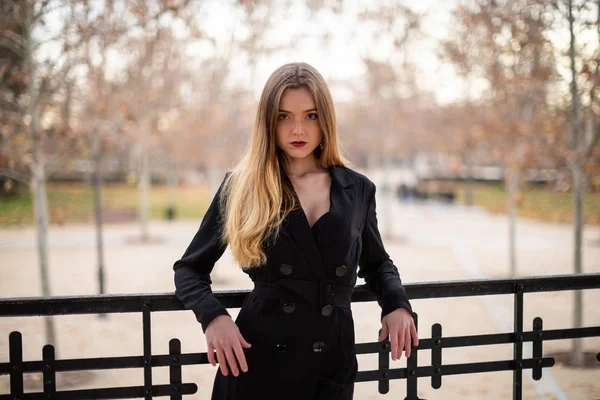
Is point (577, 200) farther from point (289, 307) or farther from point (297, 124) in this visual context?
point (289, 307)

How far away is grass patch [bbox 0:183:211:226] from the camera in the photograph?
30.7 meters

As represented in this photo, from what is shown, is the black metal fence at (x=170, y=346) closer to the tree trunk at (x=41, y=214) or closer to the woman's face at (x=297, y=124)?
the woman's face at (x=297, y=124)

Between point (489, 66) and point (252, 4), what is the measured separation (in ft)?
19.6

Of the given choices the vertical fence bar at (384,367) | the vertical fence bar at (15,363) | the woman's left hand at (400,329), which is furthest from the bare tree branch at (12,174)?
the woman's left hand at (400,329)

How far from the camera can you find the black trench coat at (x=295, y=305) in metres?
2.19

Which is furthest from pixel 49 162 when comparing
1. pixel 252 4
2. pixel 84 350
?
pixel 252 4

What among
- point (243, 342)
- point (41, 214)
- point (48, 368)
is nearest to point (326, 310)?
point (243, 342)

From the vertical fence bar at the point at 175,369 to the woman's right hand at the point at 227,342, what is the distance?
0.54 m

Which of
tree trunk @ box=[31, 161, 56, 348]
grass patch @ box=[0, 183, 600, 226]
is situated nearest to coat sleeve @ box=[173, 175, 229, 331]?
tree trunk @ box=[31, 161, 56, 348]

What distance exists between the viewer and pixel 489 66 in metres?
14.3

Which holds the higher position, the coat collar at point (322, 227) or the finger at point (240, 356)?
the coat collar at point (322, 227)

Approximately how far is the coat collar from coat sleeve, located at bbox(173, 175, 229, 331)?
306 millimetres

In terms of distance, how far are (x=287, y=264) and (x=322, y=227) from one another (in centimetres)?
20

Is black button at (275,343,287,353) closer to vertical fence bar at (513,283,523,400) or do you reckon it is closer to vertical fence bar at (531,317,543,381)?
vertical fence bar at (513,283,523,400)
